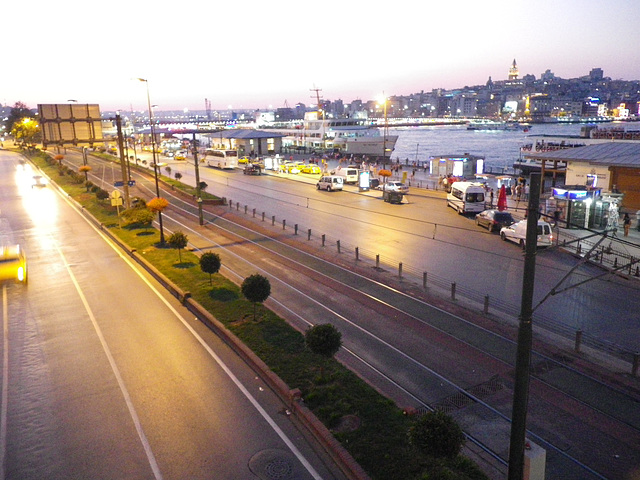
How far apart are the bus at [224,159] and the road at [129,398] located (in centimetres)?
4861

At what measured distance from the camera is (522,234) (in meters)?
22.5

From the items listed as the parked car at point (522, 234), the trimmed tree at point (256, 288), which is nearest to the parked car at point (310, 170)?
the parked car at point (522, 234)

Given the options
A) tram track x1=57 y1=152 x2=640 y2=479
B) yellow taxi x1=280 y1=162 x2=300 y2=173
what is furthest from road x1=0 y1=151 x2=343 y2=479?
yellow taxi x1=280 y1=162 x2=300 y2=173

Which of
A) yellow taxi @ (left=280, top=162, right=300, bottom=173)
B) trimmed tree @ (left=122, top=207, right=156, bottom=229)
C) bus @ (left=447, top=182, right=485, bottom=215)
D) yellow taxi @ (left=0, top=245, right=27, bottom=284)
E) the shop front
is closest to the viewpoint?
yellow taxi @ (left=0, top=245, right=27, bottom=284)

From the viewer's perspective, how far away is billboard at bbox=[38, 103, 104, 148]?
1262 inches

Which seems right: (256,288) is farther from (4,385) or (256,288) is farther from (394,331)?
(4,385)

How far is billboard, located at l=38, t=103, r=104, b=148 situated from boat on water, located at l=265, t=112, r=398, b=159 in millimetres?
57903

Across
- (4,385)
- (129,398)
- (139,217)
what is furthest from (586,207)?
(4,385)

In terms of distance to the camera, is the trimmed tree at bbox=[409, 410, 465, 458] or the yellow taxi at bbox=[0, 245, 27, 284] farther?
the yellow taxi at bbox=[0, 245, 27, 284]

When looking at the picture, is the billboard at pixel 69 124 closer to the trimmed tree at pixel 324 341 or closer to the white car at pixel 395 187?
the white car at pixel 395 187

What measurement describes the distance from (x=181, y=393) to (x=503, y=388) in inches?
275

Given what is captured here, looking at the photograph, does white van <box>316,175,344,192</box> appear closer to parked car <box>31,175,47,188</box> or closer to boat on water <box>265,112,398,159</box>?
parked car <box>31,175,47,188</box>

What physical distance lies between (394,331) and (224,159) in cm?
5559

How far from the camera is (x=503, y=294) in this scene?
53.4 feet
